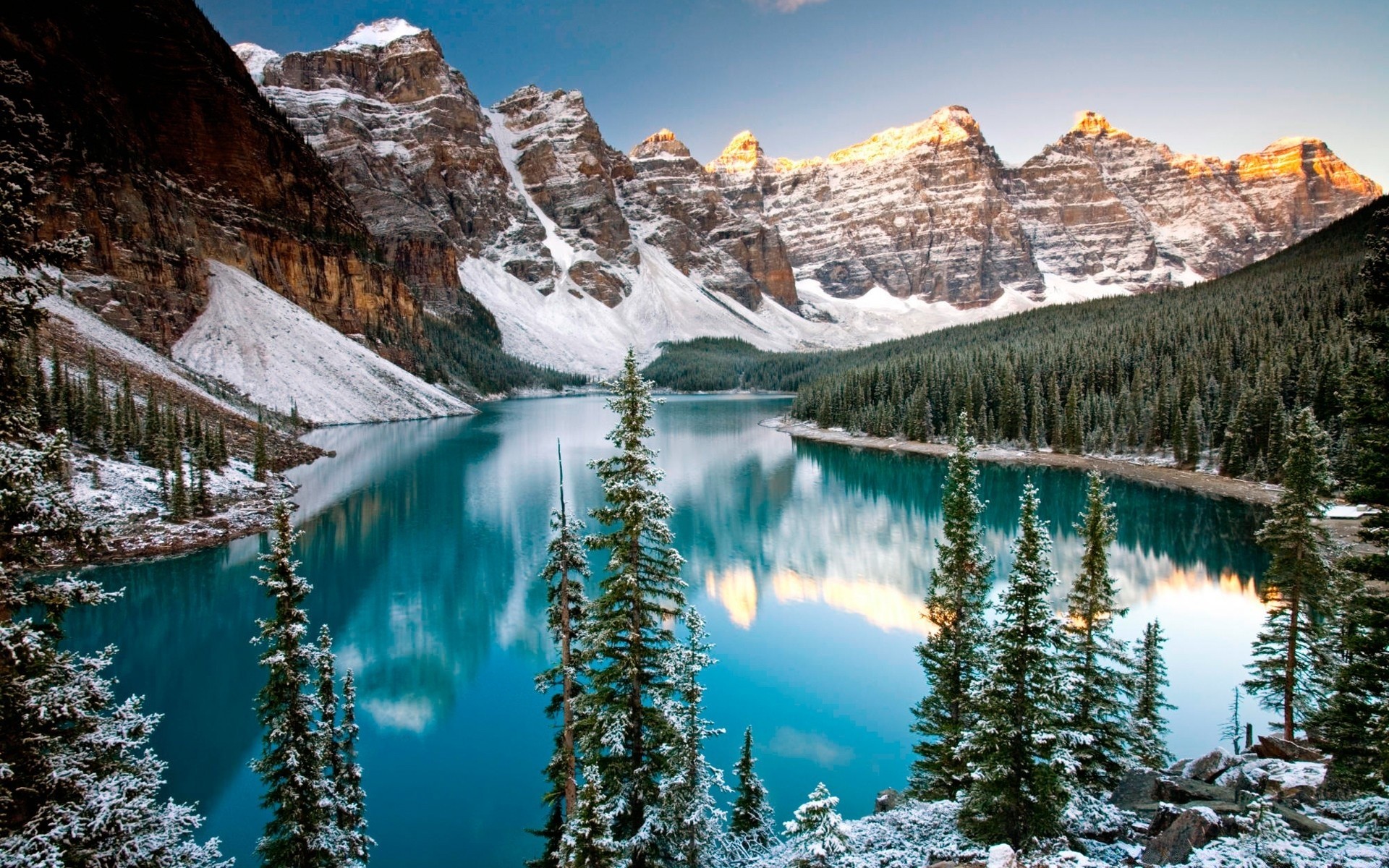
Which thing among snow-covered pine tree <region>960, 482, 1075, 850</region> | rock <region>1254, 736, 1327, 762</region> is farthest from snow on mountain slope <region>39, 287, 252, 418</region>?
rock <region>1254, 736, 1327, 762</region>

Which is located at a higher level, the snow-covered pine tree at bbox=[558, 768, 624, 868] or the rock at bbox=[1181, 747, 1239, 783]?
the snow-covered pine tree at bbox=[558, 768, 624, 868]

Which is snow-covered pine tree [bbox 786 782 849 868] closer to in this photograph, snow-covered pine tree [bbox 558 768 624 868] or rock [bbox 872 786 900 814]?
snow-covered pine tree [bbox 558 768 624 868]

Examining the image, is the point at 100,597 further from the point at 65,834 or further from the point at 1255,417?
the point at 1255,417

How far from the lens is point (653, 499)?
1206 centimetres

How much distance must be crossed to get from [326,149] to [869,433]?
19170 centimetres

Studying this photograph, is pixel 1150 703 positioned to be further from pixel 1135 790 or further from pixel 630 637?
pixel 630 637

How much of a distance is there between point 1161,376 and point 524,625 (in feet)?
234

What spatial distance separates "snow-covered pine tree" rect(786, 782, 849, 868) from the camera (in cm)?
870

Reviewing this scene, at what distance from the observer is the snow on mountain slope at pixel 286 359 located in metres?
A: 78.6

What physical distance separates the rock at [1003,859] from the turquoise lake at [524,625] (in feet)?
28.2

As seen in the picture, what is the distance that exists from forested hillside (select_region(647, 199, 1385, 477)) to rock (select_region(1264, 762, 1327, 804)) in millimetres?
49985

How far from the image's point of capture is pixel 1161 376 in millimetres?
69438

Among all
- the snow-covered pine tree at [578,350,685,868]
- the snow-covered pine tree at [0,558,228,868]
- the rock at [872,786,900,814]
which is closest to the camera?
the snow-covered pine tree at [0,558,228,868]

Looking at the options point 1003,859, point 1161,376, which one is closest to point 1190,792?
point 1003,859
